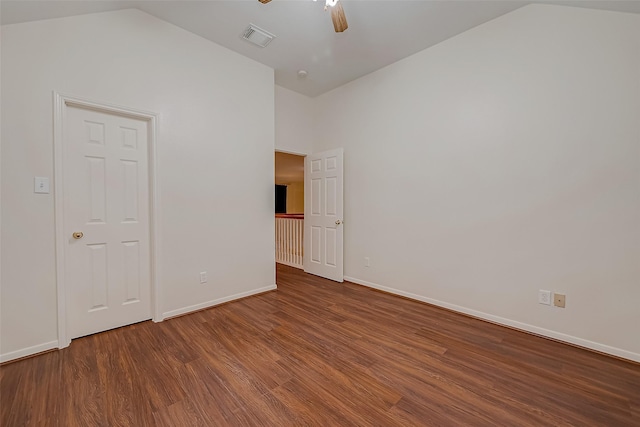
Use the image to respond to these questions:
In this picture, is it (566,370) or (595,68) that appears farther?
(595,68)

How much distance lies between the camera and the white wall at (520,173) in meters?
2.00

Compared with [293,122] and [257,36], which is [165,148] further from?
[293,122]

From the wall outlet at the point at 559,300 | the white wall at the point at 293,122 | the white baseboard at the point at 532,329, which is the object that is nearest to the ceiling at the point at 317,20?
the white wall at the point at 293,122

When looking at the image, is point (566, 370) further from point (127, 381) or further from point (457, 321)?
point (127, 381)

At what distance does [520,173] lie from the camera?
2.42m

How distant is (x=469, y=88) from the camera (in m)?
2.73

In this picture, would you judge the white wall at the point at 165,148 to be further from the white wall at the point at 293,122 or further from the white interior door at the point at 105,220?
the white wall at the point at 293,122

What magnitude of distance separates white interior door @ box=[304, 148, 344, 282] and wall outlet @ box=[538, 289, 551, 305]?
2260 millimetres

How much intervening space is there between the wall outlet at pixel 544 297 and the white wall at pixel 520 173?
0.22 ft

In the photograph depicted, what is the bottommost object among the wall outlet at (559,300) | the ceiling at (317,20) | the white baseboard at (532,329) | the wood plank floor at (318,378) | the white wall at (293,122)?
the wood plank floor at (318,378)

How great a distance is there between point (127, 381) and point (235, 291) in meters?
1.49

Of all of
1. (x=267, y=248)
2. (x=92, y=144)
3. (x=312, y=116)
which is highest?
(x=312, y=116)

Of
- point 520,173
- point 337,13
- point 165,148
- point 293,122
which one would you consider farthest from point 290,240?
point 337,13

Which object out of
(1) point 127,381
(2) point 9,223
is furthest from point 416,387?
(2) point 9,223
